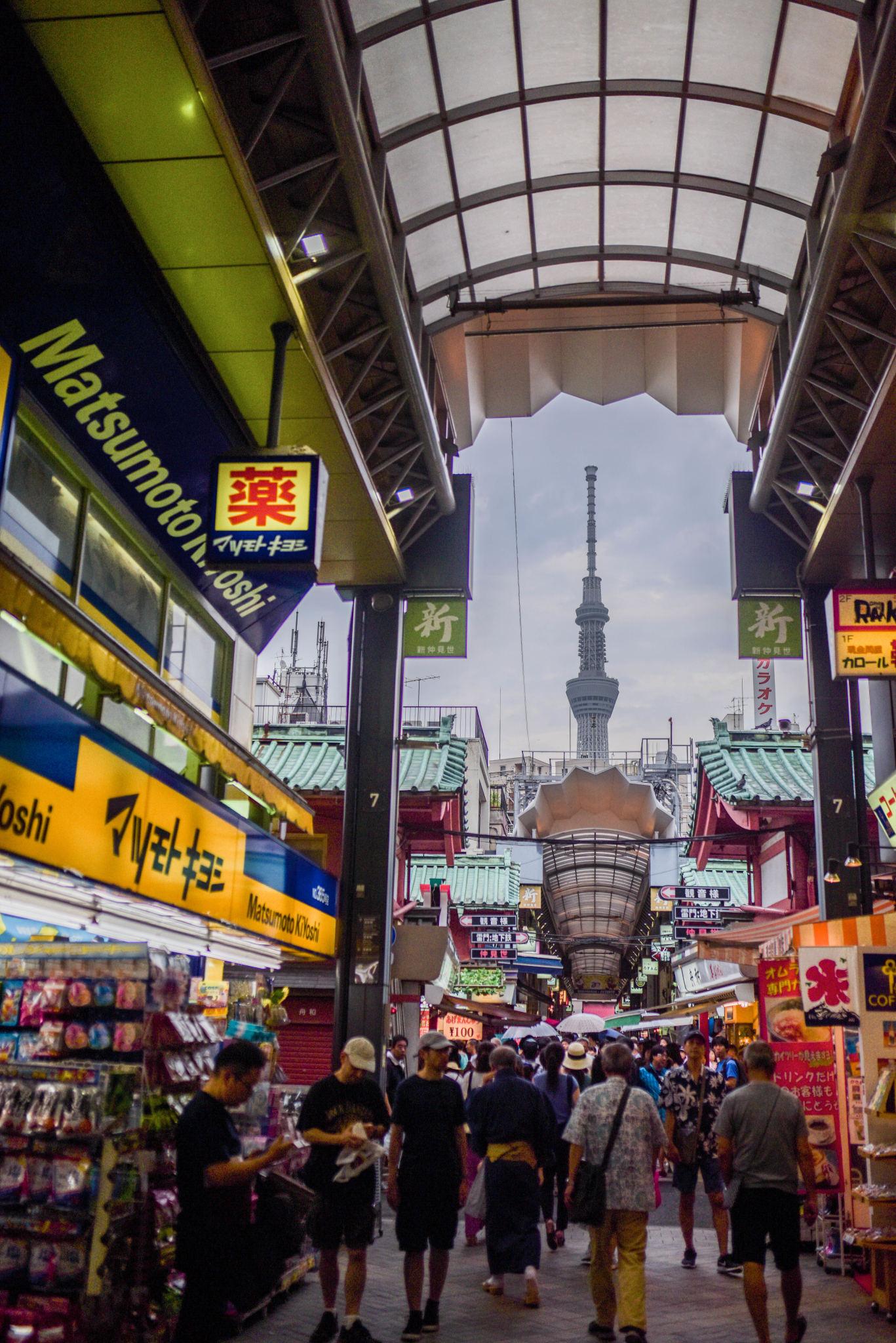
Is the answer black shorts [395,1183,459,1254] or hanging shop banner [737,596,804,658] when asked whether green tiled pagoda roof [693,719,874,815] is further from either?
black shorts [395,1183,459,1254]

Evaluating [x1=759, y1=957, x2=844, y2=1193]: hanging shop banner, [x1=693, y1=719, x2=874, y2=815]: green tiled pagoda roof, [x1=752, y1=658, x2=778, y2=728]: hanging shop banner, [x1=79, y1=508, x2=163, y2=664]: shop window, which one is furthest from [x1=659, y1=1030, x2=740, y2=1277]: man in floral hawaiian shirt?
[x1=752, y1=658, x2=778, y2=728]: hanging shop banner

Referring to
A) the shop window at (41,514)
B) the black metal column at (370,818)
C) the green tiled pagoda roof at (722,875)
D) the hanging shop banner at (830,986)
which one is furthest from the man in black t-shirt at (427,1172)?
the green tiled pagoda roof at (722,875)

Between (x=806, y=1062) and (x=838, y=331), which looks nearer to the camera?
(x=806, y=1062)

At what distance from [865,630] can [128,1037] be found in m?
8.41

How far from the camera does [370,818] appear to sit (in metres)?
13.9

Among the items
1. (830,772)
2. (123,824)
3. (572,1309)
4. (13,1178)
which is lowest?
(572,1309)

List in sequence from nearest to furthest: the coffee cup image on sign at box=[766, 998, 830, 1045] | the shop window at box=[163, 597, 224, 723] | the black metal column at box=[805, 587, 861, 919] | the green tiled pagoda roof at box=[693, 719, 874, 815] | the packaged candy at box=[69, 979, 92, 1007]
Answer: the packaged candy at box=[69, 979, 92, 1007] < the coffee cup image on sign at box=[766, 998, 830, 1045] < the shop window at box=[163, 597, 224, 723] < the black metal column at box=[805, 587, 861, 919] < the green tiled pagoda roof at box=[693, 719, 874, 815]

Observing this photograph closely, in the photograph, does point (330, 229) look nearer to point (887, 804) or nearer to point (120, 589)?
point (120, 589)

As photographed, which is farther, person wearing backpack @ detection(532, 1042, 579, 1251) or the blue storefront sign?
person wearing backpack @ detection(532, 1042, 579, 1251)

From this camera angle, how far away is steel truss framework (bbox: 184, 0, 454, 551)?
749cm

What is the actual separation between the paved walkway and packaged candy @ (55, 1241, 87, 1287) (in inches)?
56.0

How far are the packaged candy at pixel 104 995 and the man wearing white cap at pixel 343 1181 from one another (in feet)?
4.59

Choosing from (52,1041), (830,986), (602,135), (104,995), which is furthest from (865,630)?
(52,1041)

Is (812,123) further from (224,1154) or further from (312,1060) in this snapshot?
(312,1060)
